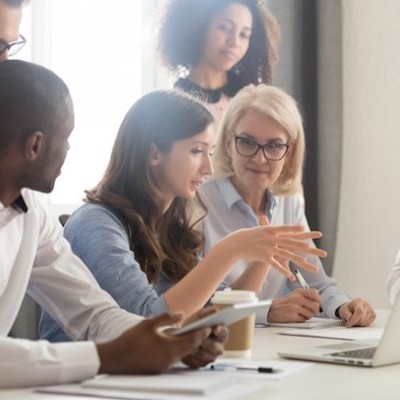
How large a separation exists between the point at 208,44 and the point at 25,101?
79.9 inches

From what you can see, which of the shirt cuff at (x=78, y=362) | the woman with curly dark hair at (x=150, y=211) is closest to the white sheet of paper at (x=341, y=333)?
the woman with curly dark hair at (x=150, y=211)

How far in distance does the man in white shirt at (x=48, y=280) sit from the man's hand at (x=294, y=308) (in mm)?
629

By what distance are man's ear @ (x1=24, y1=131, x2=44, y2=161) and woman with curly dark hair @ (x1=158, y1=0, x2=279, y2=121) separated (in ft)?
6.15

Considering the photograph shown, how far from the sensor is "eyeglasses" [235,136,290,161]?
274 centimetres

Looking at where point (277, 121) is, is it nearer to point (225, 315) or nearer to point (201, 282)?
point (201, 282)

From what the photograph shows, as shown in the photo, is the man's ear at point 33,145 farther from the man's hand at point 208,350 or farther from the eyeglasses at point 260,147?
the eyeglasses at point 260,147

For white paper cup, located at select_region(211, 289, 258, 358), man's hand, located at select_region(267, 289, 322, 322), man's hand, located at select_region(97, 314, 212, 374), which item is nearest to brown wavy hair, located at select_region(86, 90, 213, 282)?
man's hand, located at select_region(267, 289, 322, 322)

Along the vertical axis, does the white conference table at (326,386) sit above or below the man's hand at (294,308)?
above

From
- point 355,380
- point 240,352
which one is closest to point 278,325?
point 240,352

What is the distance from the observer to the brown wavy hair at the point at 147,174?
237 cm

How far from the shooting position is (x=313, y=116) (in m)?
4.07

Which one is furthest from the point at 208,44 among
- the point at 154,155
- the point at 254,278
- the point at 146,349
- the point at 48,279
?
the point at 146,349

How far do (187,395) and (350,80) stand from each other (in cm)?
301

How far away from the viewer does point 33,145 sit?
1621mm
